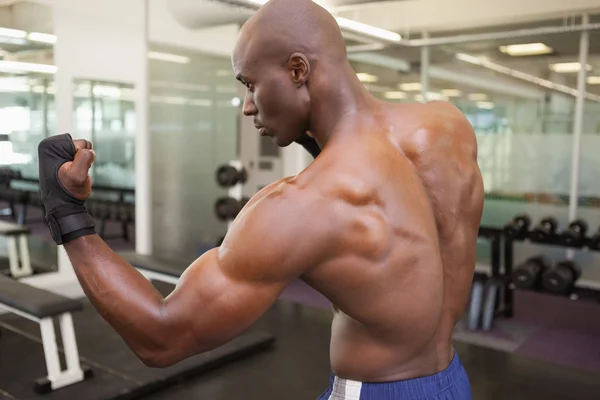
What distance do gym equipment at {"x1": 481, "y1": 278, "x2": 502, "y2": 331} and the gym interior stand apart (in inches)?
0.6

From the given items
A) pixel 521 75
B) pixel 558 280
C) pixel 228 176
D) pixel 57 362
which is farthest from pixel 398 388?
pixel 521 75

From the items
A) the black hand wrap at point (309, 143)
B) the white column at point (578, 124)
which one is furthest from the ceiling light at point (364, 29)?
the black hand wrap at point (309, 143)

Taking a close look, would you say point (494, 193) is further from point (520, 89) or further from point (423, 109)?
point (423, 109)

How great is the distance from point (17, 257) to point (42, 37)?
1.63m

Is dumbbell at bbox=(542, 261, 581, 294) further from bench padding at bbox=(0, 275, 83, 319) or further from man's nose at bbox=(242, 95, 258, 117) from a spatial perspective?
man's nose at bbox=(242, 95, 258, 117)

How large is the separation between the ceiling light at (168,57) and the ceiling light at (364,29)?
172cm

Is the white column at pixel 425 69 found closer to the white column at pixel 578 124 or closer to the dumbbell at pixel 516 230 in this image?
the white column at pixel 578 124

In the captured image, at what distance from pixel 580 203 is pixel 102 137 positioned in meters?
4.07

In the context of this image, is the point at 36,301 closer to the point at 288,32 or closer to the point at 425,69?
the point at 288,32

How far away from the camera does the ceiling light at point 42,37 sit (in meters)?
3.69

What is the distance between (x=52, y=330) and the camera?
2508mm

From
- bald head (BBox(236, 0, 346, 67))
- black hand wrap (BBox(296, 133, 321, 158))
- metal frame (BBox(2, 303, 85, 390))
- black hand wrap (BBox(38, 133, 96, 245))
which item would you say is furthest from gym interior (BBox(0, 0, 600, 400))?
bald head (BBox(236, 0, 346, 67))

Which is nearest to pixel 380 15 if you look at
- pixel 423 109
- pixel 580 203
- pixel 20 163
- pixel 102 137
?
pixel 580 203

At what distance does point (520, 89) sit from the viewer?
516 centimetres
